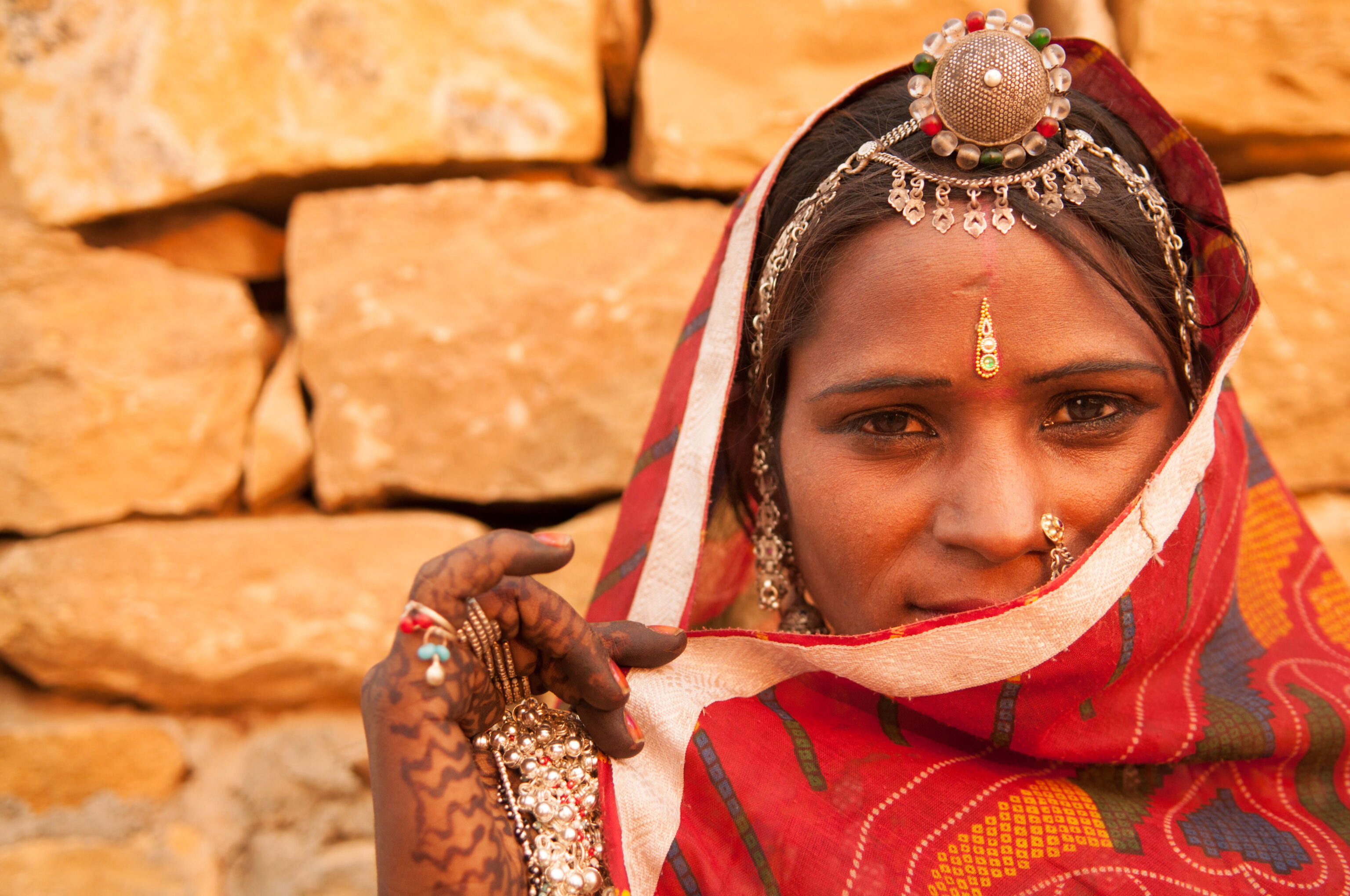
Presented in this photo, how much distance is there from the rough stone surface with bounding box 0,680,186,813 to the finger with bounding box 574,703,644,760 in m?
1.07

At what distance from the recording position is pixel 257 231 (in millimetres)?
1654

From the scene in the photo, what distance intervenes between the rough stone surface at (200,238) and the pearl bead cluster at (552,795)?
3.99 ft

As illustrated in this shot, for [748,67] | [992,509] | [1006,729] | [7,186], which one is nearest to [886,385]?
[992,509]

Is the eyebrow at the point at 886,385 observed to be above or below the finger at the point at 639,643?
above

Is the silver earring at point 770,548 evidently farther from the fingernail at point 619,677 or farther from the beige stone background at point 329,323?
the beige stone background at point 329,323

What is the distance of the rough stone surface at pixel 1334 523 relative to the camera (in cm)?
165

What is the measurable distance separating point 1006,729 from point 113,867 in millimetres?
1486

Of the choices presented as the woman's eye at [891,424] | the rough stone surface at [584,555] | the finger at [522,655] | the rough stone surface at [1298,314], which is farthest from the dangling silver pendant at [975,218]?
the rough stone surface at [1298,314]

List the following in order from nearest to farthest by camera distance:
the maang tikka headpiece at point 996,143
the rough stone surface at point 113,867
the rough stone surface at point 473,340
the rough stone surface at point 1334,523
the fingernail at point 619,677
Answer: the fingernail at point 619,677, the maang tikka headpiece at point 996,143, the rough stone surface at point 113,867, the rough stone surface at point 473,340, the rough stone surface at point 1334,523

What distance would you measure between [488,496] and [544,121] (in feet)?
2.31

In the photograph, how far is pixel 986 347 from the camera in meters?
0.89

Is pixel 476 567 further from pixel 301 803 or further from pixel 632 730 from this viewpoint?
pixel 301 803

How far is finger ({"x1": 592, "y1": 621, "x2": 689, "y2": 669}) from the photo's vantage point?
851 mm

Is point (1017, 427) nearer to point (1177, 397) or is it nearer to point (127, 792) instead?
point (1177, 397)
